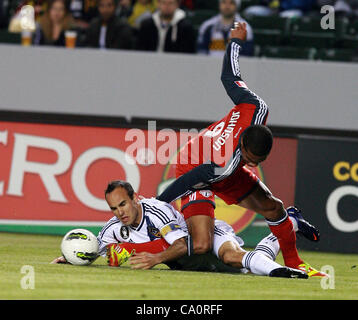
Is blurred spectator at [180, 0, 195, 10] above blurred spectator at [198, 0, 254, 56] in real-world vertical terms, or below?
above

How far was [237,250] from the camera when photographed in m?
8.81

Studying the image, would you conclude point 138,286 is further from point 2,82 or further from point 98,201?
point 2,82

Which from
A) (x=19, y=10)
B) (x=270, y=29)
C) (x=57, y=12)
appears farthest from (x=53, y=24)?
(x=270, y=29)

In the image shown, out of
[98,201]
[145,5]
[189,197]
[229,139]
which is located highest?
[145,5]

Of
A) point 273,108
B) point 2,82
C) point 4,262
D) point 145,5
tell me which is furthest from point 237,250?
point 145,5

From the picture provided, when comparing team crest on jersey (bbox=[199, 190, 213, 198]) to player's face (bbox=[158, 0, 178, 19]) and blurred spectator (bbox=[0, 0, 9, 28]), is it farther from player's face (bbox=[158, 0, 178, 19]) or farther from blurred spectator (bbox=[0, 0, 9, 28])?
blurred spectator (bbox=[0, 0, 9, 28])

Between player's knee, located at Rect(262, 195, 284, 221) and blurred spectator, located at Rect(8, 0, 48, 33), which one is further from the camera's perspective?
blurred spectator, located at Rect(8, 0, 48, 33)

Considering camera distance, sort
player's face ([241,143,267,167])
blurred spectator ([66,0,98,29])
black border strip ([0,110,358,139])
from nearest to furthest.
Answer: player's face ([241,143,267,167]) < black border strip ([0,110,358,139]) < blurred spectator ([66,0,98,29])

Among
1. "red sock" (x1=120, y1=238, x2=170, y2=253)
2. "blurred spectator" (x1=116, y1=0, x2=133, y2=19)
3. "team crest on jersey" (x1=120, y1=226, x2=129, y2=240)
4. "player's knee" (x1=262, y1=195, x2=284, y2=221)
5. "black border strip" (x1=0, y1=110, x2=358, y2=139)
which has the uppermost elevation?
"blurred spectator" (x1=116, y1=0, x2=133, y2=19)

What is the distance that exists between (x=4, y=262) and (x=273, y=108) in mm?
5420

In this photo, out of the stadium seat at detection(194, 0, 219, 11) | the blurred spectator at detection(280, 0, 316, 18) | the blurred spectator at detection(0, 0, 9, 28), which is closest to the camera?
the blurred spectator at detection(0, 0, 9, 28)

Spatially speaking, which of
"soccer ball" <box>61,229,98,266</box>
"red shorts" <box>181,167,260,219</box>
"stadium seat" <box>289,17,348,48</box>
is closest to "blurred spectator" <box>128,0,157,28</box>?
"stadium seat" <box>289,17,348,48</box>

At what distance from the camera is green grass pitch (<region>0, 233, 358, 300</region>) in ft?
23.1

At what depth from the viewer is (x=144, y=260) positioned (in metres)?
8.57
